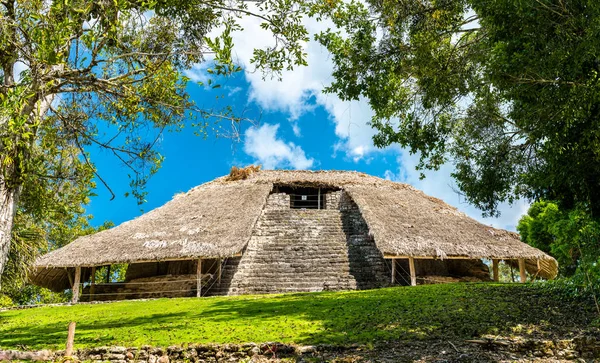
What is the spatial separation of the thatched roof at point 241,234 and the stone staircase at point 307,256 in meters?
0.92

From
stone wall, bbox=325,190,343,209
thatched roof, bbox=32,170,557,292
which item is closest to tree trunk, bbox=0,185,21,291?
thatched roof, bbox=32,170,557,292

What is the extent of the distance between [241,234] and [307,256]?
228 cm

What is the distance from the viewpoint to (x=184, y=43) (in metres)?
7.29

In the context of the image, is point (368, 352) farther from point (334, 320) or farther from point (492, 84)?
point (492, 84)

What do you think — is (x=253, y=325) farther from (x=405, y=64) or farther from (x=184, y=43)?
(x=405, y=64)

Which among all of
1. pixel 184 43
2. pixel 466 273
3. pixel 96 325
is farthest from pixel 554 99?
pixel 466 273

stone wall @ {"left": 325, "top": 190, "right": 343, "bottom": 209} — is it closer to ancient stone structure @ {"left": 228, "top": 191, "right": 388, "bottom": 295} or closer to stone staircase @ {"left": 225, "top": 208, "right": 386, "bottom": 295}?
ancient stone structure @ {"left": 228, "top": 191, "right": 388, "bottom": 295}

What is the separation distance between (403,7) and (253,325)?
22.1ft

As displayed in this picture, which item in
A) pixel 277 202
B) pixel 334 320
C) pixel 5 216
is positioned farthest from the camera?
pixel 277 202

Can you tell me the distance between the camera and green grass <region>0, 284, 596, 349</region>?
8.09m

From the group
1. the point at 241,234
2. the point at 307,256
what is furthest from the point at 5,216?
the point at 307,256

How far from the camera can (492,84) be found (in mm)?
9281

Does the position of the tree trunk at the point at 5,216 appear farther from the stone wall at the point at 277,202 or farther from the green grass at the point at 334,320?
the stone wall at the point at 277,202

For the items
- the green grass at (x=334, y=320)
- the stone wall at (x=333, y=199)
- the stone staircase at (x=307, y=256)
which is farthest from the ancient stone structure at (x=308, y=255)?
the green grass at (x=334, y=320)
